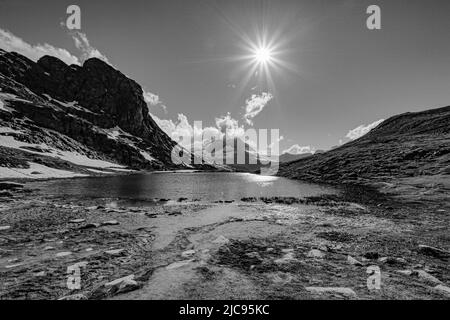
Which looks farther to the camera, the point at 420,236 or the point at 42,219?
the point at 42,219

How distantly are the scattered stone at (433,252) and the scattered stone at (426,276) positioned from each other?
2.96 metres

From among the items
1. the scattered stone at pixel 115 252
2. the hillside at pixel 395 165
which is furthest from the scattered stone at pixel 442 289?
the hillside at pixel 395 165

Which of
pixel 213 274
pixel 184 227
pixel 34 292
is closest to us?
pixel 34 292

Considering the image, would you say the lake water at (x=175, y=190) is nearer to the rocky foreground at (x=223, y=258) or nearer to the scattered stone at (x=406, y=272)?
the rocky foreground at (x=223, y=258)

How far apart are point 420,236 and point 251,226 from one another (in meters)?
10.1

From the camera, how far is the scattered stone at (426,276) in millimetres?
7281

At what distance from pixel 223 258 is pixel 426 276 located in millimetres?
7443

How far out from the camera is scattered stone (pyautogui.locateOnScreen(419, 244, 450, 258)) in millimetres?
9758

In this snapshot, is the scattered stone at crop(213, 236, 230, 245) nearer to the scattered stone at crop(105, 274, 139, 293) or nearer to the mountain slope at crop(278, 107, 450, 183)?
the scattered stone at crop(105, 274, 139, 293)
